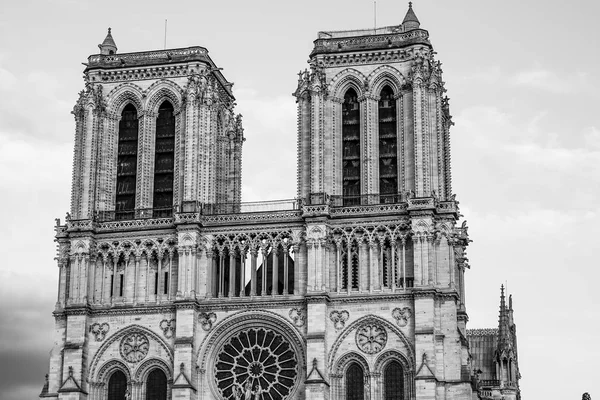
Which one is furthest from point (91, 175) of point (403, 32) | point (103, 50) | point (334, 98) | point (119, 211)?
point (403, 32)

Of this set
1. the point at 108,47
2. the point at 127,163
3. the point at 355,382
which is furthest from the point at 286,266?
the point at 108,47

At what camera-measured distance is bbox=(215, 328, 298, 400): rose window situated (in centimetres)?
7900

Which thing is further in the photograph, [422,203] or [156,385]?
[156,385]

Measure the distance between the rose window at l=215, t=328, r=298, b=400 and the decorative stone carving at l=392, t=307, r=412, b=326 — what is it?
21.3 feet

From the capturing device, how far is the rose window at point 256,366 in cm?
7900

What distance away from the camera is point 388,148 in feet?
270

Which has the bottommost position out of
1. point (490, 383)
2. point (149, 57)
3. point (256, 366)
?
point (256, 366)

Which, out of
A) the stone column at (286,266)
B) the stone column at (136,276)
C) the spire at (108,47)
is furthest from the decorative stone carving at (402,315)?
the spire at (108,47)

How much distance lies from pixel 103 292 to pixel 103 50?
1671 centimetres

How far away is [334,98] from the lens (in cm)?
8300

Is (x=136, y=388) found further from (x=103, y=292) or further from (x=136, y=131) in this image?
(x=136, y=131)

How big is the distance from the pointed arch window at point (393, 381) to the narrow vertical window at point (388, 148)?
10.1 m

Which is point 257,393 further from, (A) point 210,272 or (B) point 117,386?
(B) point 117,386

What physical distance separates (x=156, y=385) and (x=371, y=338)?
13.3 metres
